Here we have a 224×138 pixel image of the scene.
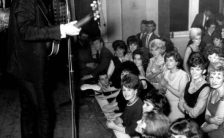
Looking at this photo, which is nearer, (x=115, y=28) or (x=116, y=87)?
(x=116, y=87)

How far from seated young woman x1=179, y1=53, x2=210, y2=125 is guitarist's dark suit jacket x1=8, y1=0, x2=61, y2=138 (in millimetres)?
1493

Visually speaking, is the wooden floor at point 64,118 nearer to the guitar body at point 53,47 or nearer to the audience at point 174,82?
the audience at point 174,82

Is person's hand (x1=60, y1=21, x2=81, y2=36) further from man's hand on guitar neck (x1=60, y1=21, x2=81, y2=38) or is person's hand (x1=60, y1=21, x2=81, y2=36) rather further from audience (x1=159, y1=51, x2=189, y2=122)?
audience (x1=159, y1=51, x2=189, y2=122)

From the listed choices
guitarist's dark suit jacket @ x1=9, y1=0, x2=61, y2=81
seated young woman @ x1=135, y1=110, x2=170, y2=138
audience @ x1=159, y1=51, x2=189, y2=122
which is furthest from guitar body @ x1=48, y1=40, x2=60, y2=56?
audience @ x1=159, y1=51, x2=189, y2=122

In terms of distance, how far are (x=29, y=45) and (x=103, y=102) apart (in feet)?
6.59

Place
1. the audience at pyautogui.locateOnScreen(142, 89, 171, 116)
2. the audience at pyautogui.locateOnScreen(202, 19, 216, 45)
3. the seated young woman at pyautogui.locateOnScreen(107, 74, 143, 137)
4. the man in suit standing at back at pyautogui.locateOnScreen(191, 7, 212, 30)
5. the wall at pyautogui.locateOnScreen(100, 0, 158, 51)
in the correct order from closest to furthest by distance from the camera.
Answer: the audience at pyautogui.locateOnScreen(142, 89, 171, 116) < the seated young woman at pyautogui.locateOnScreen(107, 74, 143, 137) < the audience at pyautogui.locateOnScreen(202, 19, 216, 45) < the man in suit standing at back at pyautogui.locateOnScreen(191, 7, 212, 30) < the wall at pyautogui.locateOnScreen(100, 0, 158, 51)

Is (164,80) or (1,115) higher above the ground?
(164,80)

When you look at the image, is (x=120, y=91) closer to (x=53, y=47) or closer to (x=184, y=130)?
(x=53, y=47)

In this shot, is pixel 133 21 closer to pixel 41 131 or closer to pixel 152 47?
pixel 152 47

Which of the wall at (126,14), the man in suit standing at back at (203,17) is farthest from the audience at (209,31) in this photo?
the wall at (126,14)

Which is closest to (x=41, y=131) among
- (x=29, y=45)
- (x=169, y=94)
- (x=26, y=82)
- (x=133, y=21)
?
(x=26, y=82)

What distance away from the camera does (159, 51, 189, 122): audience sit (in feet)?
12.6

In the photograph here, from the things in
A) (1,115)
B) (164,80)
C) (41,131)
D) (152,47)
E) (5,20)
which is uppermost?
(5,20)

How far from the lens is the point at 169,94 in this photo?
156 inches
